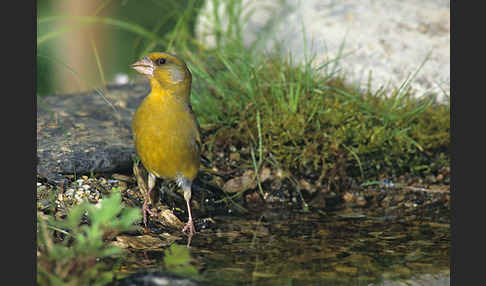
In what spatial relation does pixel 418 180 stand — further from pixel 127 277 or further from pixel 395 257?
pixel 127 277

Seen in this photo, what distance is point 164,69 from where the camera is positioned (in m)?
3.85

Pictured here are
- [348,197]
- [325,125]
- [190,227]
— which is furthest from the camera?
[325,125]

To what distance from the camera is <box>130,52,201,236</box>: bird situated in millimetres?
3729

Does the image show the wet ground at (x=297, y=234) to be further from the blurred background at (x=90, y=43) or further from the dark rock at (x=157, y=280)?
the blurred background at (x=90, y=43)

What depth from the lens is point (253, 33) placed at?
7.00 metres

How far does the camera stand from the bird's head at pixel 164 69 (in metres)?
3.83

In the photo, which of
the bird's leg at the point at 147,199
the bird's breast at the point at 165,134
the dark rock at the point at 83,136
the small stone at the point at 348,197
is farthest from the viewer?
the small stone at the point at 348,197

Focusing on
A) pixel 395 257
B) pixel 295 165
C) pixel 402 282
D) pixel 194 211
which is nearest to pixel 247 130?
pixel 295 165

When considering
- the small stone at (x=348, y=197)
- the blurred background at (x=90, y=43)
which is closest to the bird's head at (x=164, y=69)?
the small stone at (x=348, y=197)

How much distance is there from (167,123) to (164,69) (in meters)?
0.39

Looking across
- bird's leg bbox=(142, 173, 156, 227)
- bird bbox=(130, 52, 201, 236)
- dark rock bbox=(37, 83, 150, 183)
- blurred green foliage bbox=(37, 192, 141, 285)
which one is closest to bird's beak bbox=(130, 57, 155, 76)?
bird bbox=(130, 52, 201, 236)

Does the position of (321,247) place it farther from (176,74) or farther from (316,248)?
(176,74)

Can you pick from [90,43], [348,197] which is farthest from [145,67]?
[90,43]

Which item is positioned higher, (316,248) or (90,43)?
(90,43)
